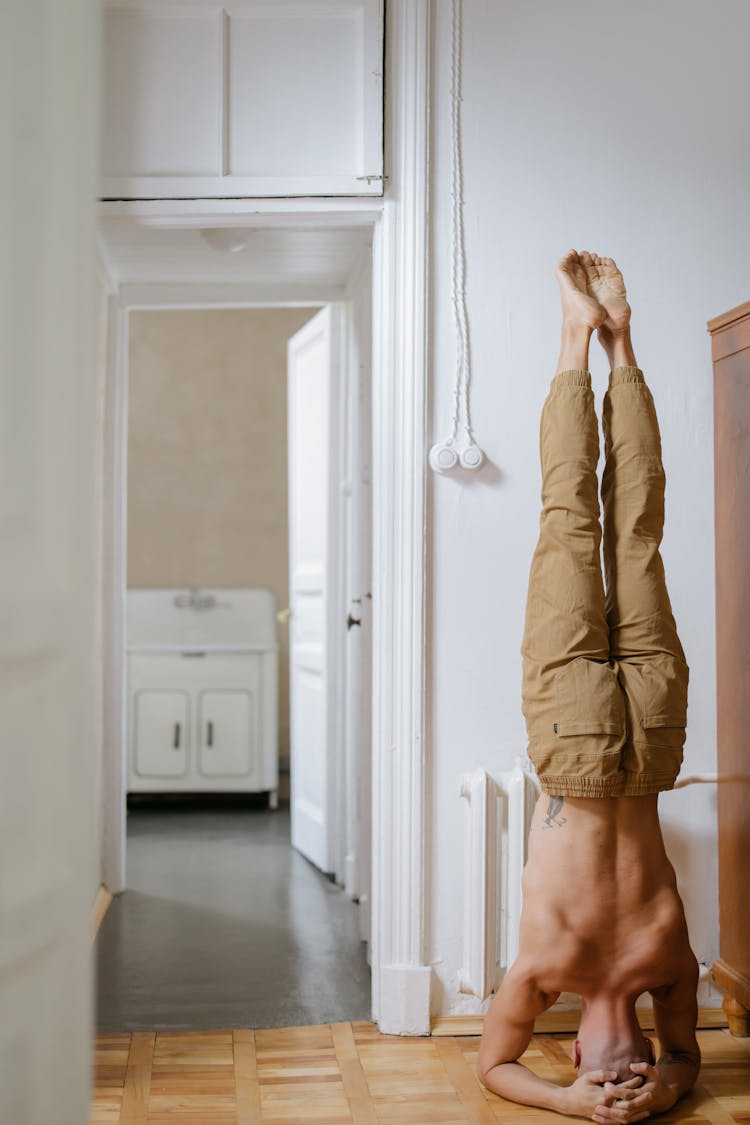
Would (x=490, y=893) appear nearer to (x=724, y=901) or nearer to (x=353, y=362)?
(x=724, y=901)

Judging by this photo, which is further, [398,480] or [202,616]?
[202,616]

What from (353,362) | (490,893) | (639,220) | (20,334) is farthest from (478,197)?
(20,334)

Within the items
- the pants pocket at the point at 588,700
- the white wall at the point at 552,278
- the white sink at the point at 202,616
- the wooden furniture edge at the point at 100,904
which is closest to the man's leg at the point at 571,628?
the pants pocket at the point at 588,700

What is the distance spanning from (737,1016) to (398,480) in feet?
5.21

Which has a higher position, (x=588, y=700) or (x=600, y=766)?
(x=588, y=700)

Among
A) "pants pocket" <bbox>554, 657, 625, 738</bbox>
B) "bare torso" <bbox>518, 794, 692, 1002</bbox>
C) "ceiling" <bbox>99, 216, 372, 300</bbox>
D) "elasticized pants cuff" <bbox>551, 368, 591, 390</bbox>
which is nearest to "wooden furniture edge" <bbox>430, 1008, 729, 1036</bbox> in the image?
"bare torso" <bbox>518, 794, 692, 1002</bbox>

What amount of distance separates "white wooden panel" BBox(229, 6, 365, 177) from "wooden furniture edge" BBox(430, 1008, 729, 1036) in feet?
7.28

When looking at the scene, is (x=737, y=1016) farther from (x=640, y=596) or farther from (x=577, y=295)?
(x=577, y=295)

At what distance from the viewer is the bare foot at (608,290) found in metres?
2.41

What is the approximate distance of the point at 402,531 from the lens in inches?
111

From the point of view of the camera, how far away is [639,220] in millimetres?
2924

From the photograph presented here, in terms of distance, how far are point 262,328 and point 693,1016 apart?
16.8 feet

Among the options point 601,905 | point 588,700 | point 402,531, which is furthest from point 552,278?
point 601,905

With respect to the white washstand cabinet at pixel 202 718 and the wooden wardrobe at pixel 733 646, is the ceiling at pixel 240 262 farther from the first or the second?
the white washstand cabinet at pixel 202 718
